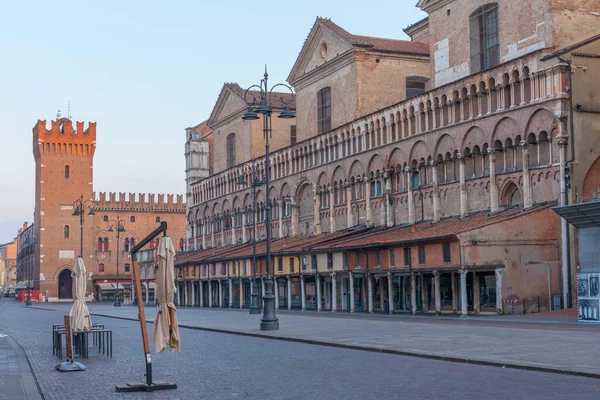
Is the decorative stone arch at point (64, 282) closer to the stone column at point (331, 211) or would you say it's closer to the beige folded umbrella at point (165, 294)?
the stone column at point (331, 211)

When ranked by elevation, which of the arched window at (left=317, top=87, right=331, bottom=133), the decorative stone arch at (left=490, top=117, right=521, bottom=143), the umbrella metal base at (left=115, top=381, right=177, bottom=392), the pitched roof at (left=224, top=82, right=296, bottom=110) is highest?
the pitched roof at (left=224, top=82, right=296, bottom=110)

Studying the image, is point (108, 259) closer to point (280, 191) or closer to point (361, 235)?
point (280, 191)

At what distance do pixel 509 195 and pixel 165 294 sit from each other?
31344mm

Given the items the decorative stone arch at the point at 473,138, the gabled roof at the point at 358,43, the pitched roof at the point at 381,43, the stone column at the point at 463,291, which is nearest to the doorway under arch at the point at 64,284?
the gabled roof at the point at 358,43

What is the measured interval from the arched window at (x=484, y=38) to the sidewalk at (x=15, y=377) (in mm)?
32499

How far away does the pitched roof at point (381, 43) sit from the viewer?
201 feet

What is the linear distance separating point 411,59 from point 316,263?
17038mm

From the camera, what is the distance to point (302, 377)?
16.2 m

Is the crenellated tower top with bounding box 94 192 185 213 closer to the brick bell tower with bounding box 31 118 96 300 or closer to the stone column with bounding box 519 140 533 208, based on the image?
the brick bell tower with bounding box 31 118 96 300

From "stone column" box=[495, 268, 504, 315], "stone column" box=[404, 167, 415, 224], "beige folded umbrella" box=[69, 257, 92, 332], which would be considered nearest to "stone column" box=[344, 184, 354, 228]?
"stone column" box=[404, 167, 415, 224]

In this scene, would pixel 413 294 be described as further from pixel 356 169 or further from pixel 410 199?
pixel 356 169

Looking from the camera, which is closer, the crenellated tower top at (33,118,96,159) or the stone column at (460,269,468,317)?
the stone column at (460,269,468,317)

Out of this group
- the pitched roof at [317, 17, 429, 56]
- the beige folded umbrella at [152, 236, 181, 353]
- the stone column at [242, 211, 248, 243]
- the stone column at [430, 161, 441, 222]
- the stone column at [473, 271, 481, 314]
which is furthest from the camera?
the stone column at [242, 211, 248, 243]

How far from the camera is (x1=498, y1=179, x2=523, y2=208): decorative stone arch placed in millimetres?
43906
